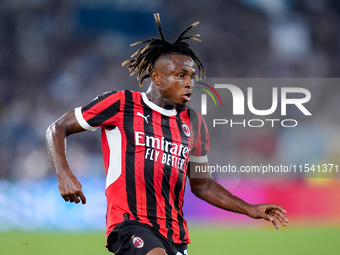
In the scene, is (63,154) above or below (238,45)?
below

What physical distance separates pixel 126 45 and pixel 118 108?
10.2 m

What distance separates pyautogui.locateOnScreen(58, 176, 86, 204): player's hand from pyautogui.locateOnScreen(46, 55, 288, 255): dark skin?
0.47ft

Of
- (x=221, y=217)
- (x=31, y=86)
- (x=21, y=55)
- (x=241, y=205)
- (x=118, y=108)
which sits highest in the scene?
(x=21, y=55)

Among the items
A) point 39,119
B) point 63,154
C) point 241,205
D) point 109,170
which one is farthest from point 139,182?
point 39,119

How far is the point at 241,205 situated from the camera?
407 centimetres

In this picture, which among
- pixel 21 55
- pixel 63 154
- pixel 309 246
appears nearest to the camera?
pixel 63 154

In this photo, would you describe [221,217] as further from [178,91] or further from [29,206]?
[178,91]

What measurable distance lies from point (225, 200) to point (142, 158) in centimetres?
83

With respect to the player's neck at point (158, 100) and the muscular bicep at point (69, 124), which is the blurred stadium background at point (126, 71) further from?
the muscular bicep at point (69, 124)

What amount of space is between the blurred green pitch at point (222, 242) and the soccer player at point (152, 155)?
3.38 m

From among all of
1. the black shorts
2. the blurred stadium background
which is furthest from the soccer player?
the blurred stadium background

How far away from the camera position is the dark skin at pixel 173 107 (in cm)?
371

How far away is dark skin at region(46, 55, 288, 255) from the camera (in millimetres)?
3709

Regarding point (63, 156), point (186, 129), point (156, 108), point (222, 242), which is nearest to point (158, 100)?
point (156, 108)
